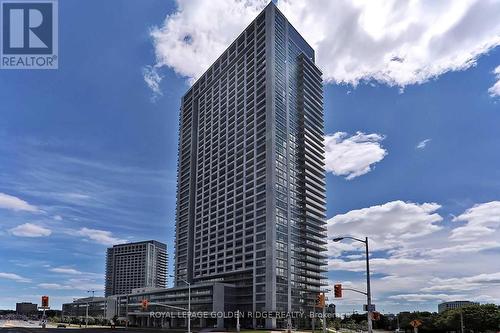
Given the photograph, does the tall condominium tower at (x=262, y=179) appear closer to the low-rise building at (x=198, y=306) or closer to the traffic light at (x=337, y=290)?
the low-rise building at (x=198, y=306)

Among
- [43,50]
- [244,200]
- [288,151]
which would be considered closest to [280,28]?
[288,151]

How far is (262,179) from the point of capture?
500ft

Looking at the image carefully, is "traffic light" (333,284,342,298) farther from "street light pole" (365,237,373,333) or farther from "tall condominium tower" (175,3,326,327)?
"tall condominium tower" (175,3,326,327)

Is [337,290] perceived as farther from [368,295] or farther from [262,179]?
[262,179]

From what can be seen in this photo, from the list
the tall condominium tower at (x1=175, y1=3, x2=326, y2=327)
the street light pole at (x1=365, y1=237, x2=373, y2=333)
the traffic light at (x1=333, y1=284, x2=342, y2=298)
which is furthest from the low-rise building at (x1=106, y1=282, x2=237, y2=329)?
the street light pole at (x1=365, y1=237, x2=373, y2=333)

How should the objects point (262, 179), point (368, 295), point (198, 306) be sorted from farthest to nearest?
point (262, 179) → point (198, 306) → point (368, 295)

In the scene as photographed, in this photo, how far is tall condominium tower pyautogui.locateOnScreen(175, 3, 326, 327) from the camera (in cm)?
14488

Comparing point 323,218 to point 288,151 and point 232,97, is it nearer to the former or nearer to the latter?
point 288,151

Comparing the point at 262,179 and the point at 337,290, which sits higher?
the point at 262,179

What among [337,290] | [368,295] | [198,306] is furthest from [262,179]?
[368,295]

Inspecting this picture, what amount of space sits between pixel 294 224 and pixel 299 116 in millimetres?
42284

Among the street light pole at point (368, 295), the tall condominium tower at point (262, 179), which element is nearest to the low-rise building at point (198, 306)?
the tall condominium tower at point (262, 179)

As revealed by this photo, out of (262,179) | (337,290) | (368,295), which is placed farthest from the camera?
Result: (262,179)

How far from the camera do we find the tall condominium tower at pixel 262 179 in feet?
475
